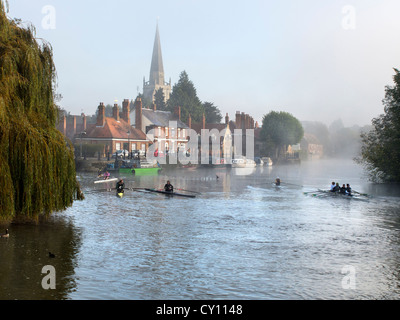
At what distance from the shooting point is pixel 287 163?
12506cm

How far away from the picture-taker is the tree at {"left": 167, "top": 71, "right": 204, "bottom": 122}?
128625 mm

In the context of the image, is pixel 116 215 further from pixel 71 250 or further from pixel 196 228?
pixel 71 250

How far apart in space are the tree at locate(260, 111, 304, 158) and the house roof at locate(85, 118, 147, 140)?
46042mm

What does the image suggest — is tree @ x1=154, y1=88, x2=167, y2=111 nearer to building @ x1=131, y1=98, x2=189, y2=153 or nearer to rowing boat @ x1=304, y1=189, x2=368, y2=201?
building @ x1=131, y1=98, x2=189, y2=153

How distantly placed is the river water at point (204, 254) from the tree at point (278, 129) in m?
89.9

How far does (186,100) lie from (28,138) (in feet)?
379

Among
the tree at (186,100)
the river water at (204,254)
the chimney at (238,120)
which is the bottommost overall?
the river water at (204,254)

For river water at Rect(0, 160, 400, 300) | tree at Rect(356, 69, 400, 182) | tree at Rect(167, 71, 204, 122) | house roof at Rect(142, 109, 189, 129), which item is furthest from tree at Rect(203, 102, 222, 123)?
river water at Rect(0, 160, 400, 300)

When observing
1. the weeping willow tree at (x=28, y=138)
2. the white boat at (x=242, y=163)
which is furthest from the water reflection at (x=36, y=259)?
the white boat at (x=242, y=163)

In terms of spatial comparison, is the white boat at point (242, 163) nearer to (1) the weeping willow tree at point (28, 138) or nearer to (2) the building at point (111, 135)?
(2) the building at point (111, 135)

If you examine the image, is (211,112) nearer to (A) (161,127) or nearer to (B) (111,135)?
(A) (161,127)

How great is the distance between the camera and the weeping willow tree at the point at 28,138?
57.3 feet
